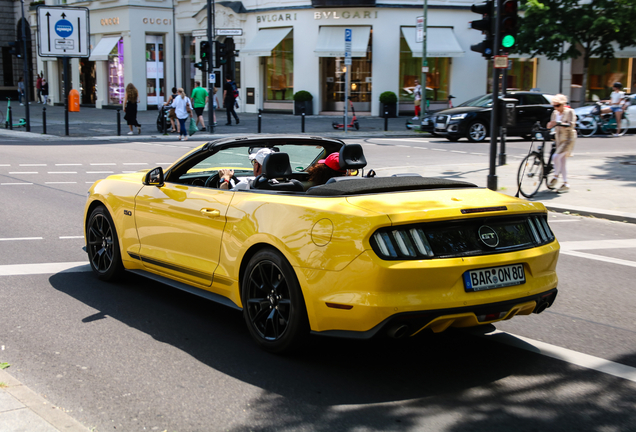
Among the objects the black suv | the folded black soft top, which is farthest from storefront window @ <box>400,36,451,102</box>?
the folded black soft top

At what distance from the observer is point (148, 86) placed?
145ft

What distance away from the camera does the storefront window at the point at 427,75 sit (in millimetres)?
37000

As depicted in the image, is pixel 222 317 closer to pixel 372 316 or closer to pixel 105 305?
pixel 105 305

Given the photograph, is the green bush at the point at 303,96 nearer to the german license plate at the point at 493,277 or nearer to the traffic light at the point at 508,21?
the traffic light at the point at 508,21

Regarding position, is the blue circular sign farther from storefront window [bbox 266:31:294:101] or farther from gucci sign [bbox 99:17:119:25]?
gucci sign [bbox 99:17:119:25]

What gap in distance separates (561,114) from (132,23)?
1385 inches

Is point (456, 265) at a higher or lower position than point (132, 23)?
lower

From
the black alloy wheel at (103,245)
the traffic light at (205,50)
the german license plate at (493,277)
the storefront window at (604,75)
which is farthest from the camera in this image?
the storefront window at (604,75)

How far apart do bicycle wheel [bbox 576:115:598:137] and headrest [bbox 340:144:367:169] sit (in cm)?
2242

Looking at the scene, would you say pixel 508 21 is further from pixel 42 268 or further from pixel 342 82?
pixel 342 82

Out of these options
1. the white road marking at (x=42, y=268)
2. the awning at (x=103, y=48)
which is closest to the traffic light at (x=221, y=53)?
the awning at (x=103, y=48)

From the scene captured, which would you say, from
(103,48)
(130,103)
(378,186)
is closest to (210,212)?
(378,186)

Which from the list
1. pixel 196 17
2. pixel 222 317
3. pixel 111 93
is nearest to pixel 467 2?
pixel 196 17

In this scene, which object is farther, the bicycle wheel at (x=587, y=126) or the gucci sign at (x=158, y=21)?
the gucci sign at (x=158, y=21)
